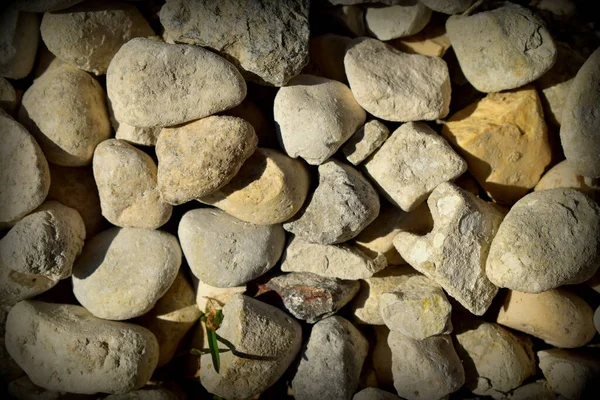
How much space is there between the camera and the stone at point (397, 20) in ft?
3.58

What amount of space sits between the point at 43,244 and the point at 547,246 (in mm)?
912

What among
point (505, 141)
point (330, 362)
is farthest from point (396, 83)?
point (330, 362)

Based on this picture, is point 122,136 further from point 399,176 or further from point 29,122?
point 399,176

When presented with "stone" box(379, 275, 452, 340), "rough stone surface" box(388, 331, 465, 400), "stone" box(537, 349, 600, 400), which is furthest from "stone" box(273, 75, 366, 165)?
"stone" box(537, 349, 600, 400)

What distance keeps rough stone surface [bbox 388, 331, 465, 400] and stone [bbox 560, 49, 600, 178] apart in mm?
434

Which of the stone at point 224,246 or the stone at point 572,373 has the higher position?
the stone at point 224,246

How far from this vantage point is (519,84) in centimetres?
108

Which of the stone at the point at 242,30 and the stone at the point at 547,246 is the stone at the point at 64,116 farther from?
the stone at the point at 547,246

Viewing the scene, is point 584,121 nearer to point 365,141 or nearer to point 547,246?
point 547,246

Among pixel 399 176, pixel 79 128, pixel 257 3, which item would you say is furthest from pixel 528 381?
pixel 79 128

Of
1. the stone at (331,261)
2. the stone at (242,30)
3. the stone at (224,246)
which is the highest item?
the stone at (242,30)

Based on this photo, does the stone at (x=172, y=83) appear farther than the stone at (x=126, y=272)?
No

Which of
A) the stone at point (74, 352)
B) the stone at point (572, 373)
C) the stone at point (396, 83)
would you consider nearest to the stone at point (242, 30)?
the stone at point (396, 83)

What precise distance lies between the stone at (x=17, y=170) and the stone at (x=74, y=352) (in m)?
0.20
